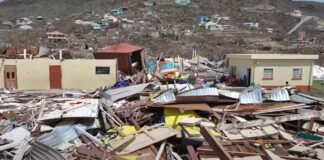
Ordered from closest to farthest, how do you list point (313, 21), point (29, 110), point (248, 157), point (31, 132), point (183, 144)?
point (248, 157), point (183, 144), point (31, 132), point (29, 110), point (313, 21)

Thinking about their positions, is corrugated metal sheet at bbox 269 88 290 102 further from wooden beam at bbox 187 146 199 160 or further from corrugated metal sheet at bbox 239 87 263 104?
wooden beam at bbox 187 146 199 160

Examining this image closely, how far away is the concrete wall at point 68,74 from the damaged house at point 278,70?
32.0 ft

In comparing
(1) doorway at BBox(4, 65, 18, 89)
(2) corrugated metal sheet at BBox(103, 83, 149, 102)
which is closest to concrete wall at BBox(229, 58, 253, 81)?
(2) corrugated metal sheet at BBox(103, 83, 149, 102)

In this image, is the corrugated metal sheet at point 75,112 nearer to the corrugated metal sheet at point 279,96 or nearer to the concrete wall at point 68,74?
the corrugated metal sheet at point 279,96

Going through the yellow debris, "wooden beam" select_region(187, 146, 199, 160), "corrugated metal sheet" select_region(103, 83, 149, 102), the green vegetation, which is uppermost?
"corrugated metal sheet" select_region(103, 83, 149, 102)

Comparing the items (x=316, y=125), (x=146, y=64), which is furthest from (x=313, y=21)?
(x=316, y=125)

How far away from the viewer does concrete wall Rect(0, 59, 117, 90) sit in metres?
26.4

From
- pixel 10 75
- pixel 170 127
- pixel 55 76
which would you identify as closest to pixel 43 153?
pixel 170 127

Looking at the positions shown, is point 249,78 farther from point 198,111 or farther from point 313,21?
point 313,21

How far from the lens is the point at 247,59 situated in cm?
2730

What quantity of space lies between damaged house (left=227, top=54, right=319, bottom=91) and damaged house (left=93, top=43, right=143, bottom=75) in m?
9.38

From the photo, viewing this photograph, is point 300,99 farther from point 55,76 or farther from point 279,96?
point 55,76

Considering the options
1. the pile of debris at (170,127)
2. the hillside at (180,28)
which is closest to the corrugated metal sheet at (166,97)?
the pile of debris at (170,127)

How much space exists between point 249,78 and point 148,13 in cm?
7228
